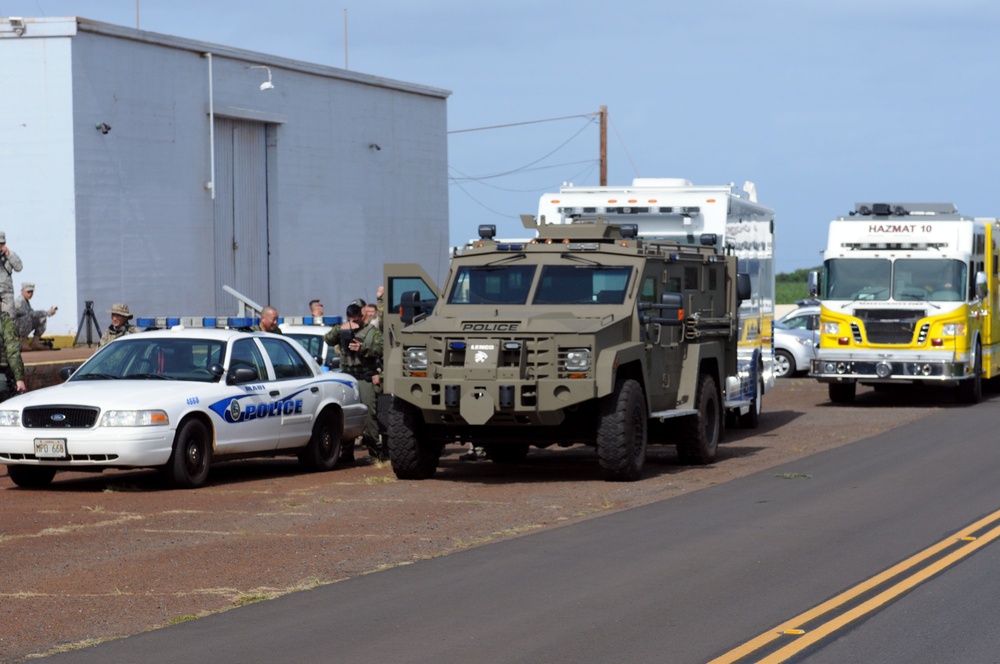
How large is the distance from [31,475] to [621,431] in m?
5.92

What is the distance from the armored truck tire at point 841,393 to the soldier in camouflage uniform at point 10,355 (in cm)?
1547

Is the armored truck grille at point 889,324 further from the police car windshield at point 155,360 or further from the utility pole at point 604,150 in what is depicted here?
the utility pole at point 604,150

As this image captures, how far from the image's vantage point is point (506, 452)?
17688 mm

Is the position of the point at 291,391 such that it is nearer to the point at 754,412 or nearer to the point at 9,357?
the point at 9,357

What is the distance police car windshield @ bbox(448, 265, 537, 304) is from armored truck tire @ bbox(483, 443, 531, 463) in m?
2.34

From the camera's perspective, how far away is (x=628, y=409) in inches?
581

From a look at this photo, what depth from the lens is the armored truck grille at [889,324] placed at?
83.1 ft

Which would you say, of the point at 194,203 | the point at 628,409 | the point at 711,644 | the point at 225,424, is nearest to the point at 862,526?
the point at 628,409

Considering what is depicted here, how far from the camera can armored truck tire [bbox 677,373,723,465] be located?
16.8m

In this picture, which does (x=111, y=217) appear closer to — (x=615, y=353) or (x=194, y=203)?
(x=194, y=203)

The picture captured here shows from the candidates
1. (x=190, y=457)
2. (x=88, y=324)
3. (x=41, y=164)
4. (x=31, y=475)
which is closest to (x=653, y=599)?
(x=190, y=457)

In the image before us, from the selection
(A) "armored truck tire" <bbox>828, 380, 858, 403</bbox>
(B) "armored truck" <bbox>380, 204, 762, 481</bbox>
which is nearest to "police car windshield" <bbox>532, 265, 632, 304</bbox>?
(B) "armored truck" <bbox>380, 204, 762, 481</bbox>

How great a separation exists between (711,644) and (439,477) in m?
8.41

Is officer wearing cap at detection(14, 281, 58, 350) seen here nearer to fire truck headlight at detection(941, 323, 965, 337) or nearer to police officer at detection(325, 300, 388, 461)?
police officer at detection(325, 300, 388, 461)
